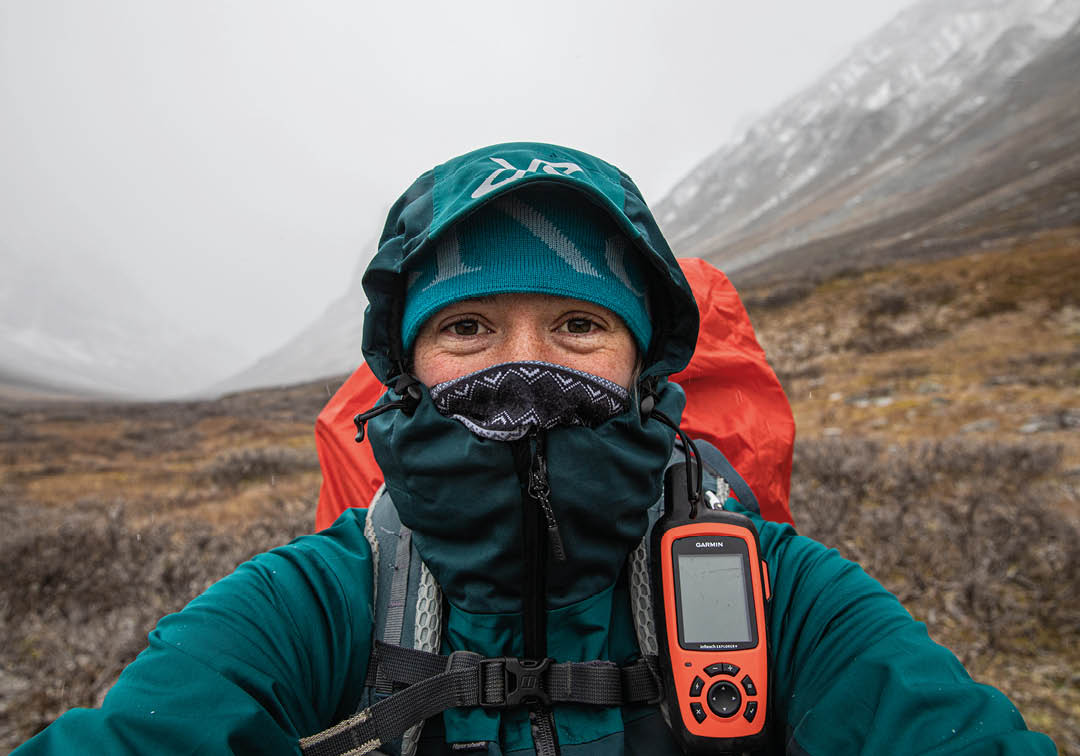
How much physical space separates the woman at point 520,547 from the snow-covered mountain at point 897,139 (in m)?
37.4

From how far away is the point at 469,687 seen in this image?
1.51 m

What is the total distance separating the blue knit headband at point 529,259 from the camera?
5.94 ft

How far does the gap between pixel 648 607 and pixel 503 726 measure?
0.53 m

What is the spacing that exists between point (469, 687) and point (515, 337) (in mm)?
1014

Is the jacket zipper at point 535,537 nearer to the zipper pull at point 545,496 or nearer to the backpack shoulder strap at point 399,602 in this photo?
the zipper pull at point 545,496

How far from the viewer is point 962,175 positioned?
52.8m

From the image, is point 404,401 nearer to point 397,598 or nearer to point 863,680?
point 397,598

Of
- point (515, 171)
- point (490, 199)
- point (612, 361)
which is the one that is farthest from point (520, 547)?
point (515, 171)

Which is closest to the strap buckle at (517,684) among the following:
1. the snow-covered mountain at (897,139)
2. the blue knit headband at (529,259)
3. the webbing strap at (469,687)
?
the webbing strap at (469,687)

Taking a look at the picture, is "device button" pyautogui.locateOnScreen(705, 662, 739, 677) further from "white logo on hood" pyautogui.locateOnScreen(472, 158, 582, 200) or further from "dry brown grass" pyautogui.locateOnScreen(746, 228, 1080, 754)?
"dry brown grass" pyautogui.locateOnScreen(746, 228, 1080, 754)

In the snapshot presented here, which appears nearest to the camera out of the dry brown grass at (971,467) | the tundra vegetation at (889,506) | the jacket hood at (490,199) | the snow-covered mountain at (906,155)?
the jacket hood at (490,199)

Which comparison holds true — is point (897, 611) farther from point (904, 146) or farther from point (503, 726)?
point (904, 146)

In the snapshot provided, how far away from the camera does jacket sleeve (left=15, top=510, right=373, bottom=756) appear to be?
117 cm

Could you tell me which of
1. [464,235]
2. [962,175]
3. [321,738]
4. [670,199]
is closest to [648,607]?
[321,738]
